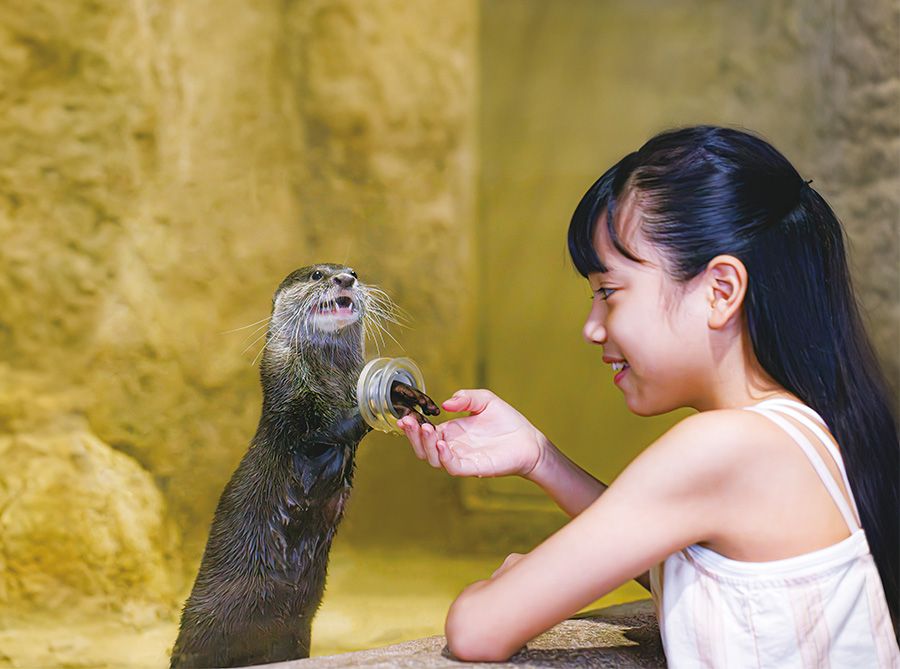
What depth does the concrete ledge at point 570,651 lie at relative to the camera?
112cm

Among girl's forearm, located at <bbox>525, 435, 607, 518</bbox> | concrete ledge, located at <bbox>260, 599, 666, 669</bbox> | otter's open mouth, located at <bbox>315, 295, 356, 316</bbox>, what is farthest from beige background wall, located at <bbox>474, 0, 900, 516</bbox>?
otter's open mouth, located at <bbox>315, 295, 356, 316</bbox>

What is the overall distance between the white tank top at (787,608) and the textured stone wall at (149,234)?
0.67m

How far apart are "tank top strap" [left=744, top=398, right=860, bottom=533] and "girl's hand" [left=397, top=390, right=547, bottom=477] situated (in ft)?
1.07

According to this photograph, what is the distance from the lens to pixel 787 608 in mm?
1025

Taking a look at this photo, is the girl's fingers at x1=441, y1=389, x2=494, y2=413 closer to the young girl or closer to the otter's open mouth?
the young girl

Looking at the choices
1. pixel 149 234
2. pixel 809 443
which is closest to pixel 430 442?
pixel 809 443

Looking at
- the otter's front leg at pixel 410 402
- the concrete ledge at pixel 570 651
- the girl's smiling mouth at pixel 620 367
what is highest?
the girl's smiling mouth at pixel 620 367

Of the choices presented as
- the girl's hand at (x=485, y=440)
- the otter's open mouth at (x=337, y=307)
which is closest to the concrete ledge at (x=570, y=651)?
the girl's hand at (x=485, y=440)

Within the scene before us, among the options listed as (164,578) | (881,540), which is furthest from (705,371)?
→ (164,578)

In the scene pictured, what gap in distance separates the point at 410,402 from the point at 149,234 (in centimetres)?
123

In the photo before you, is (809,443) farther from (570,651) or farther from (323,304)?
(323,304)

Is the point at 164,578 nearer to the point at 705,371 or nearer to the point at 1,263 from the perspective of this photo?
the point at 705,371

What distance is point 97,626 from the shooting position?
5.65 feet

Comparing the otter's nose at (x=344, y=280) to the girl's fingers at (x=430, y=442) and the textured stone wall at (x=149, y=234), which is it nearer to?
the girl's fingers at (x=430, y=442)
